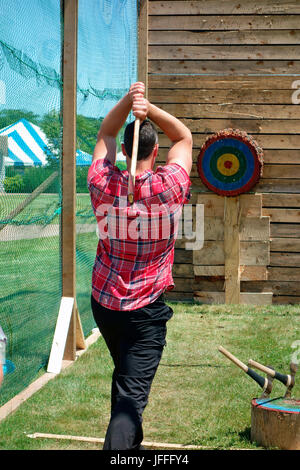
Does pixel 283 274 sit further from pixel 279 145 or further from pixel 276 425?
pixel 276 425

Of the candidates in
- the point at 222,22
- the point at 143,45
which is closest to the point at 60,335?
the point at 143,45

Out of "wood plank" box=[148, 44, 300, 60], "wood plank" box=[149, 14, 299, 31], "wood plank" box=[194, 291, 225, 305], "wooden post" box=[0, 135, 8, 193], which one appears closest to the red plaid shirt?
"wooden post" box=[0, 135, 8, 193]

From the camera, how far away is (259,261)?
27.6 ft

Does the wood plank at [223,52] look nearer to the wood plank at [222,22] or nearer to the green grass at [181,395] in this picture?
the wood plank at [222,22]

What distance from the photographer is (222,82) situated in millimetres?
8508

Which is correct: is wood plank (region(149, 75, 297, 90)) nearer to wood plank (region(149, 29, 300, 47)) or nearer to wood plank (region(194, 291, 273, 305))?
wood plank (region(149, 29, 300, 47))

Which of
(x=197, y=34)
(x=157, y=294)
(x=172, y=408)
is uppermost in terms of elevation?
(x=197, y=34)

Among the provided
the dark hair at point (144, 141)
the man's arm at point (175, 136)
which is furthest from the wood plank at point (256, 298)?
the dark hair at point (144, 141)

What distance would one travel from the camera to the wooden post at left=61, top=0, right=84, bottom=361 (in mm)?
5250

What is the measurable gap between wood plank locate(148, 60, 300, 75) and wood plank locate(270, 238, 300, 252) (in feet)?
6.79

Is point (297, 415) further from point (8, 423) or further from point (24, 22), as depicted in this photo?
point (24, 22)

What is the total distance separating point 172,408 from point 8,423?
3.61 ft

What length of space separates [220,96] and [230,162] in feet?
2.79
